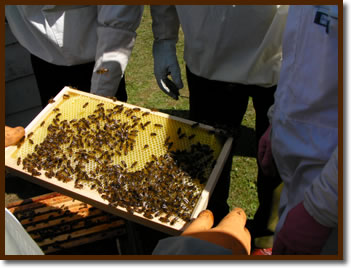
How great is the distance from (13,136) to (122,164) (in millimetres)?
843

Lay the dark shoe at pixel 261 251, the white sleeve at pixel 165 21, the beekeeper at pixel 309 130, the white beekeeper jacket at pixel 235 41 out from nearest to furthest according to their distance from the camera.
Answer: the beekeeper at pixel 309 130, the white beekeeper jacket at pixel 235 41, the dark shoe at pixel 261 251, the white sleeve at pixel 165 21

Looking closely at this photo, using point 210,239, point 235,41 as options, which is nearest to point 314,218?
point 210,239

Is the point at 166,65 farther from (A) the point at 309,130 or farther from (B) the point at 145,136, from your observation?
(A) the point at 309,130

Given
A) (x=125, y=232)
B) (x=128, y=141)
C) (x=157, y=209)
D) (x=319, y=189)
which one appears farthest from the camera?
(x=125, y=232)

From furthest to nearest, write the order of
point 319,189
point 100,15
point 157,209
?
point 100,15 → point 157,209 → point 319,189

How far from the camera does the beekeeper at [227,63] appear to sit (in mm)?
2670

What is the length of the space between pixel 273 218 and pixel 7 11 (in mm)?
3040

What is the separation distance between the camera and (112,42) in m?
2.95

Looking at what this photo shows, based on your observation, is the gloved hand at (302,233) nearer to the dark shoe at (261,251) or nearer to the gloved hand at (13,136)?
the dark shoe at (261,251)

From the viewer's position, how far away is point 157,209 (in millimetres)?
2299

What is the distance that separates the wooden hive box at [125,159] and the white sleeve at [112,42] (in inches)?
7.5

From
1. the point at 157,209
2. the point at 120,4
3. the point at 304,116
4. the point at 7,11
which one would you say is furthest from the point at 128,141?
the point at 7,11

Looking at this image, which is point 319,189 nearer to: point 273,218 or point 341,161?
point 341,161

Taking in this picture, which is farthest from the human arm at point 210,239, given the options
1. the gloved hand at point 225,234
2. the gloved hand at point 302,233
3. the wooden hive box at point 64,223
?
the wooden hive box at point 64,223
